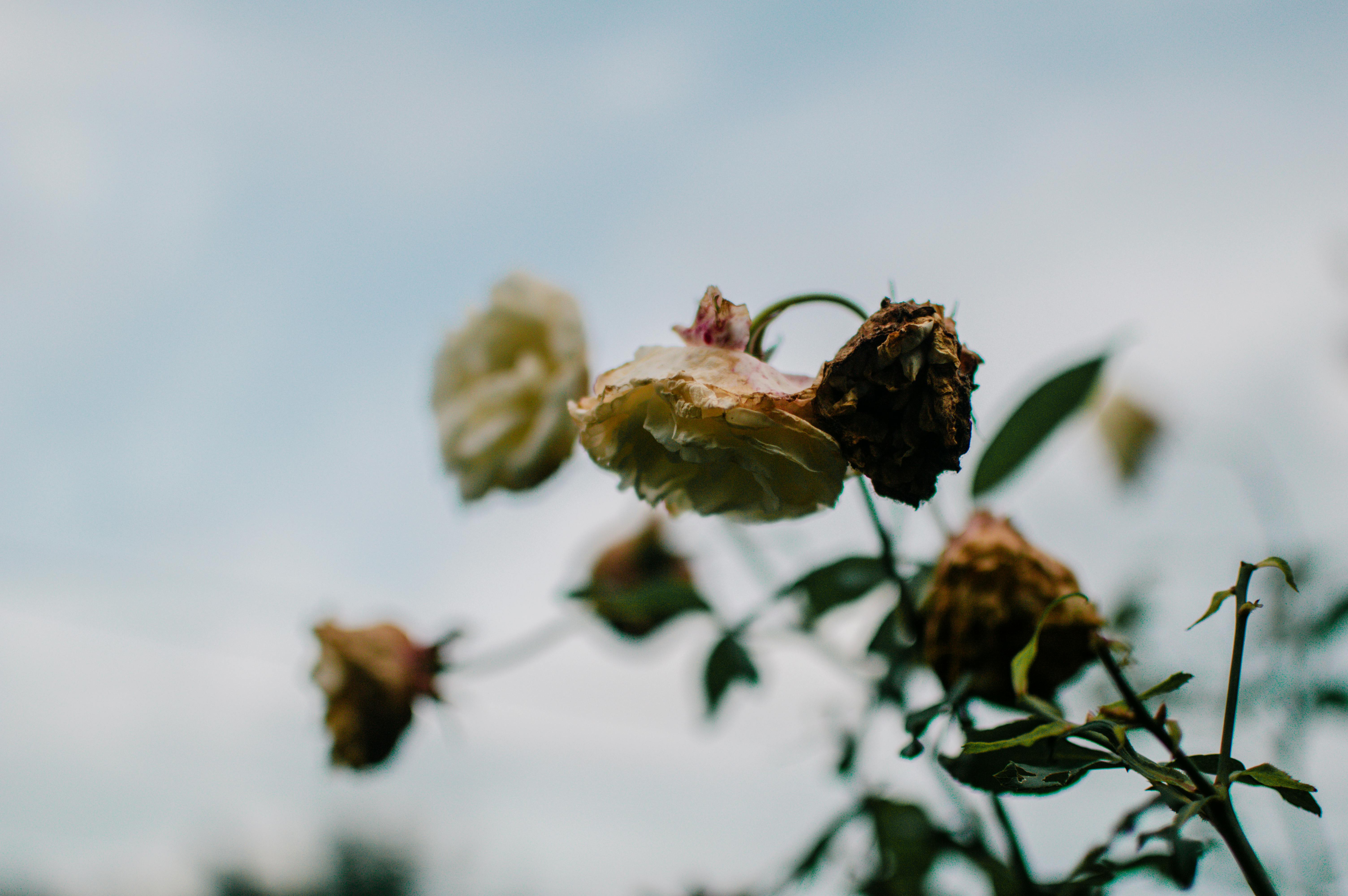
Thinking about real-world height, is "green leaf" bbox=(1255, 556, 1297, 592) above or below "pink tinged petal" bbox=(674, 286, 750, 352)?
below

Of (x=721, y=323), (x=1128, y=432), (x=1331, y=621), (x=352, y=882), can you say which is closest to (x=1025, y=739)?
(x=721, y=323)

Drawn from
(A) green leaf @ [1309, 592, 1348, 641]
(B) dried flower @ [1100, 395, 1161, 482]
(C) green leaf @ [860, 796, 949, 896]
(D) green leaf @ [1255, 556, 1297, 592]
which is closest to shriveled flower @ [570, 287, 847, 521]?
(D) green leaf @ [1255, 556, 1297, 592]

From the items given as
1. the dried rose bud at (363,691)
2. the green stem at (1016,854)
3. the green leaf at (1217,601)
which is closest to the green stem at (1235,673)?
the green leaf at (1217,601)

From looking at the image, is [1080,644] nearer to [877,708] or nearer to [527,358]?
[877,708]

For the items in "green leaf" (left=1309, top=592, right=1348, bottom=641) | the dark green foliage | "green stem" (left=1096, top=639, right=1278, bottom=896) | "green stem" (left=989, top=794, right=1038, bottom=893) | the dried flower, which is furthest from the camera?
the dark green foliage

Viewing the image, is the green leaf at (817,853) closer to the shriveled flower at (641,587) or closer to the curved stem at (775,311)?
the shriveled flower at (641,587)

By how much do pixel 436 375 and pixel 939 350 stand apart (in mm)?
379

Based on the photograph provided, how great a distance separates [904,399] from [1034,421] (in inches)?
7.3

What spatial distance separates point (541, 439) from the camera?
438 millimetres

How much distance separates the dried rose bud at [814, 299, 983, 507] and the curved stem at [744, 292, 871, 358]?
0.16 feet

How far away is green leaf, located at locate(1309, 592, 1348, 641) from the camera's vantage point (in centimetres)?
54

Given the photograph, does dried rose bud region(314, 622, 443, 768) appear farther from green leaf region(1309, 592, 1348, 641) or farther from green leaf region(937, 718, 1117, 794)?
green leaf region(1309, 592, 1348, 641)

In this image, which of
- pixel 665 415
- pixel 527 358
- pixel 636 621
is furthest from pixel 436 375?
pixel 665 415

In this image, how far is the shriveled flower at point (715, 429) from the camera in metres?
0.24
